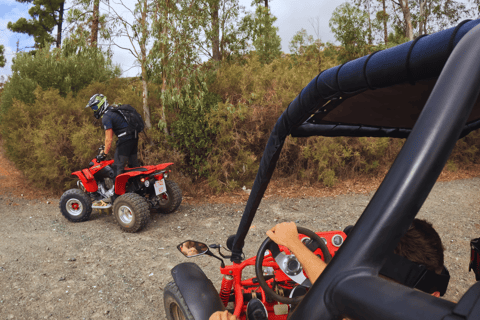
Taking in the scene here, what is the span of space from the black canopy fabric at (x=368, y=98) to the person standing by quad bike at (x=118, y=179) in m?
3.67

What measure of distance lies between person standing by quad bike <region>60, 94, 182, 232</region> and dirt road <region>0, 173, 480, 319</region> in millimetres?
367

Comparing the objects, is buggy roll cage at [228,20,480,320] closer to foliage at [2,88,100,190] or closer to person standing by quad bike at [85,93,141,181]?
person standing by quad bike at [85,93,141,181]

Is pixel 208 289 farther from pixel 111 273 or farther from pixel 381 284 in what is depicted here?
pixel 111 273

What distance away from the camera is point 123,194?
5.44m

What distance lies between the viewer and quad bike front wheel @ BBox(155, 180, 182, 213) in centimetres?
616

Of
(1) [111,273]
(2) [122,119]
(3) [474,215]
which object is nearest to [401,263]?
(1) [111,273]

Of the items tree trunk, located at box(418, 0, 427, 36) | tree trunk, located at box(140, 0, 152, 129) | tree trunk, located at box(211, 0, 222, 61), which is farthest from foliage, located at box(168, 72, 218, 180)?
tree trunk, located at box(418, 0, 427, 36)

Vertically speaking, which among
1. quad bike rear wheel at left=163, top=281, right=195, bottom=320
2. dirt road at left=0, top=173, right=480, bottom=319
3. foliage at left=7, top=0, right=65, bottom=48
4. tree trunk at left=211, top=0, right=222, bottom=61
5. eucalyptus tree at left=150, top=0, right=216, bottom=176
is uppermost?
foliage at left=7, top=0, right=65, bottom=48

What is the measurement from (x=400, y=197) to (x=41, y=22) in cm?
2876

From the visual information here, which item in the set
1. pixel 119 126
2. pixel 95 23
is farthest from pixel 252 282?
pixel 95 23

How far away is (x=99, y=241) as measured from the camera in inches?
201

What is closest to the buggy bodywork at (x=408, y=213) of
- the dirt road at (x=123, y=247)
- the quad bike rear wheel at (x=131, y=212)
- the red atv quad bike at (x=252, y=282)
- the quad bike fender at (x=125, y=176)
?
the red atv quad bike at (x=252, y=282)

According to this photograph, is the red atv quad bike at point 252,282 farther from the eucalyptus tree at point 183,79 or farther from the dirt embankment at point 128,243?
the eucalyptus tree at point 183,79

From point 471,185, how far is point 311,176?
4.47 meters
